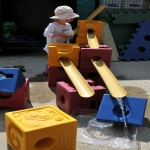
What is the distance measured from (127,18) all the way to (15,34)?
2.38m

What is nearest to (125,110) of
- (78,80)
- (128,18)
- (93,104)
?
(93,104)

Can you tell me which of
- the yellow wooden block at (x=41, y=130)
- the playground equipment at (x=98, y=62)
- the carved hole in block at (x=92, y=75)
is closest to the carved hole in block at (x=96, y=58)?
the playground equipment at (x=98, y=62)

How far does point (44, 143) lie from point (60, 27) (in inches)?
88.7

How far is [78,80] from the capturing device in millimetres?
3078

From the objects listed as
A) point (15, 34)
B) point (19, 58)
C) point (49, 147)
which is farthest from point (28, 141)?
point (15, 34)

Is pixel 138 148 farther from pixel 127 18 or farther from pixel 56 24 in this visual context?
pixel 127 18

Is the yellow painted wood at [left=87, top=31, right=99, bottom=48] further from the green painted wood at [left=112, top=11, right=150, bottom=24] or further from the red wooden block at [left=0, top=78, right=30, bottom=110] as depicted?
the red wooden block at [left=0, top=78, right=30, bottom=110]

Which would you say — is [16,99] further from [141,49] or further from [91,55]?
[141,49]

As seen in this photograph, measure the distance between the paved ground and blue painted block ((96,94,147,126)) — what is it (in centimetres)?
15

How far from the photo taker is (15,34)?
5.90 metres

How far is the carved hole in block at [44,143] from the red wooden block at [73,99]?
2.46ft

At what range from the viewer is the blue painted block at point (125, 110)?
2572mm

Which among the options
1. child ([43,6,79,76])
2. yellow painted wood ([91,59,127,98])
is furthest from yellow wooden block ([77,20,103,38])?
yellow painted wood ([91,59,127,98])

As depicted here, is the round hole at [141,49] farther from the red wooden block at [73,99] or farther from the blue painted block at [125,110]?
the blue painted block at [125,110]
